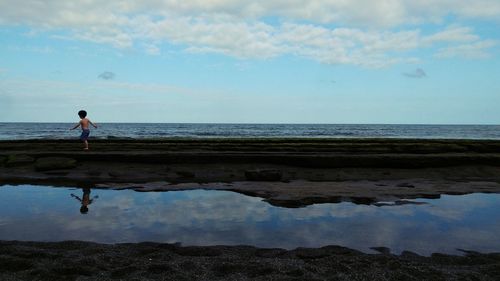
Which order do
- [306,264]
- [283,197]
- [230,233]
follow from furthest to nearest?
[283,197]
[230,233]
[306,264]

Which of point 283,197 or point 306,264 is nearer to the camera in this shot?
point 306,264

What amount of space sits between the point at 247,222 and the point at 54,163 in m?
11.7

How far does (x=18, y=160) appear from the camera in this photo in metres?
18.0

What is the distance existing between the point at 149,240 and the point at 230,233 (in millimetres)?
1484

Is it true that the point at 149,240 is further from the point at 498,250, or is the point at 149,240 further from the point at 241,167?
the point at 241,167

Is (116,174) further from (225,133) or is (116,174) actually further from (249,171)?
(225,133)

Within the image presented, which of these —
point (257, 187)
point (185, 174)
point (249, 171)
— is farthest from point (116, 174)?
point (257, 187)

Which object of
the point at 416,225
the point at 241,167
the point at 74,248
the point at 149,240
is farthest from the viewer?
the point at 241,167

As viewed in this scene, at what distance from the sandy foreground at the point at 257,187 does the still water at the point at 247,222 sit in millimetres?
571

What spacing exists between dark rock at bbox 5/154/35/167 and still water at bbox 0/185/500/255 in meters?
6.49

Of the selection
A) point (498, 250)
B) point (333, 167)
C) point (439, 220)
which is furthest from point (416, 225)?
point (333, 167)

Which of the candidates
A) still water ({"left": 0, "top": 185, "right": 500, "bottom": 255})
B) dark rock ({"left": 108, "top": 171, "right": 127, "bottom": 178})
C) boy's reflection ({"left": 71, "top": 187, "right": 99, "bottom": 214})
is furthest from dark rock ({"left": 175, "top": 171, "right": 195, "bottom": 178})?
still water ({"left": 0, "top": 185, "right": 500, "bottom": 255})

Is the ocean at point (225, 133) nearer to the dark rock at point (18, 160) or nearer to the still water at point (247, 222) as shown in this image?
the dark rock at point (18, 160)

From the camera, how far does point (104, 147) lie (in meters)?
23.0
